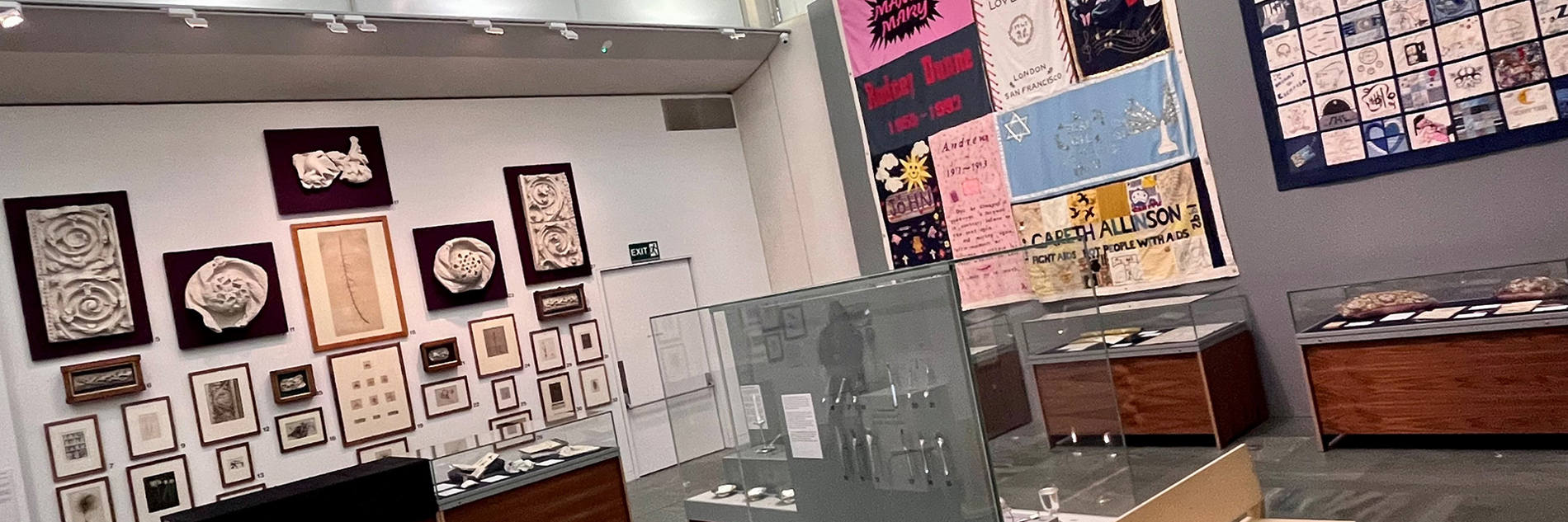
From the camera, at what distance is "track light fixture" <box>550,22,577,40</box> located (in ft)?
25.7

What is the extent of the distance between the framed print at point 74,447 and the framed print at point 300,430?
105 centimetres

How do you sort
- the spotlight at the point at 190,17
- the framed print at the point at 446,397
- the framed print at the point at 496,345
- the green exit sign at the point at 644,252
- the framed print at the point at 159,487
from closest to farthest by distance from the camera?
the spotlight at the point at 190,17 → the framed print at the point at 159,487 → the framed print at the point at 446,397 → the framed print at the point at 496,345 → the green exit sign at the point at 644,252

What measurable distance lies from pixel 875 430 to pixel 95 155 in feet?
21.1

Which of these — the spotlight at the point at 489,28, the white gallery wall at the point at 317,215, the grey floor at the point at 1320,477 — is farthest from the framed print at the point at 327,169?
the grey floor at the point at 1320,477

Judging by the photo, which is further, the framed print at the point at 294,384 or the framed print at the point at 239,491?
the framed print at the point at 294,384

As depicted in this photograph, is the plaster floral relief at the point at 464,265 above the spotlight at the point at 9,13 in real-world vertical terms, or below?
below

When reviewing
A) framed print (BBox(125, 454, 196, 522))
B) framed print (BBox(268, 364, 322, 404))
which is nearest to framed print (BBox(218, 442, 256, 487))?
framed print (BBox(125, 454, 196, 522))

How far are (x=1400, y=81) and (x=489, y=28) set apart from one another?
5.65m

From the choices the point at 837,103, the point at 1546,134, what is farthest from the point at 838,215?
the point at 1546,134

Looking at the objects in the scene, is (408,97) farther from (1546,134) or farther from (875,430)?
(1546,134)

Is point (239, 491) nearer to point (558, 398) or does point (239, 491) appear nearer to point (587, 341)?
point (558, 398)

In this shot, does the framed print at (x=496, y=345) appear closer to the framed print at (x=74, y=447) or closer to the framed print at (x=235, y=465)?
the framed print at (x=235, y=465)

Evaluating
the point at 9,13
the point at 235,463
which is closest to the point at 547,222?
the point at 235,463

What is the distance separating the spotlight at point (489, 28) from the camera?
294 inches
